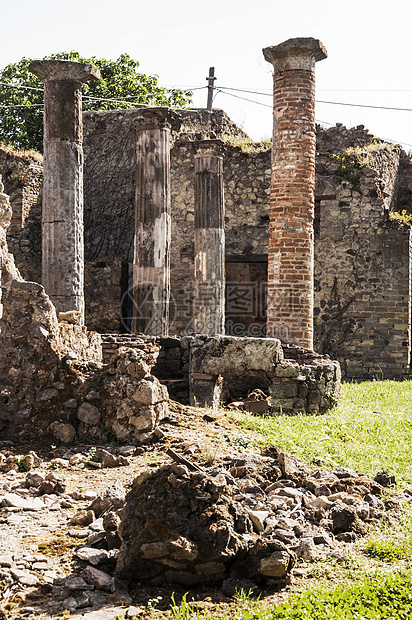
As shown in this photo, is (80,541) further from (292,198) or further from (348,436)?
(292,198)

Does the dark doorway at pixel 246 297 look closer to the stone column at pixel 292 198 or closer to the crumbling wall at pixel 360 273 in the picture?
the crumbling wall at pixel 360 273

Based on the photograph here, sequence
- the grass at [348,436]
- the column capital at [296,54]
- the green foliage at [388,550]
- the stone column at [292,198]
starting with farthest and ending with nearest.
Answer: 1. the stone column at [292,198]
2. the column capital at [296,54]
3. the grass at [348,436]
4. the green foliage at [388,550]

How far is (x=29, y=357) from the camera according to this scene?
6.39 meters

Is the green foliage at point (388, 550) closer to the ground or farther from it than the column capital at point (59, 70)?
closer to the ground

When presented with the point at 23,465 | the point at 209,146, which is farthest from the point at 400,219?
the point at 23,465

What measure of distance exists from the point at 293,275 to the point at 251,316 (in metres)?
7.09

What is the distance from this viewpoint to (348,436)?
23.5 ft

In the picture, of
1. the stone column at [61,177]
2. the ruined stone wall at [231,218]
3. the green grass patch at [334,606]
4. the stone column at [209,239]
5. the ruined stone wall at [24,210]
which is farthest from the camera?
the ruined stone wall at [231,218]

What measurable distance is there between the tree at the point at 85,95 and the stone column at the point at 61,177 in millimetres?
15194

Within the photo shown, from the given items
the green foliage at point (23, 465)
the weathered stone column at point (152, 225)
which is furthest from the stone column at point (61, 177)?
the green foliage at point (23, 465)

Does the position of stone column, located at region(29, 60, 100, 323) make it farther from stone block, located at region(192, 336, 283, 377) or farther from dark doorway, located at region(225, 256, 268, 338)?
dark doorway, located at region(225, 256, 268, 338)

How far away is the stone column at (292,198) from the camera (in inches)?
380

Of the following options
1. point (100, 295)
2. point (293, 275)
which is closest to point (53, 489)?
point (293, 275)

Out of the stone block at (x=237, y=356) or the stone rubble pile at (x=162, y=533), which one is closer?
the stone rubble pile at (x=162, y=533)
